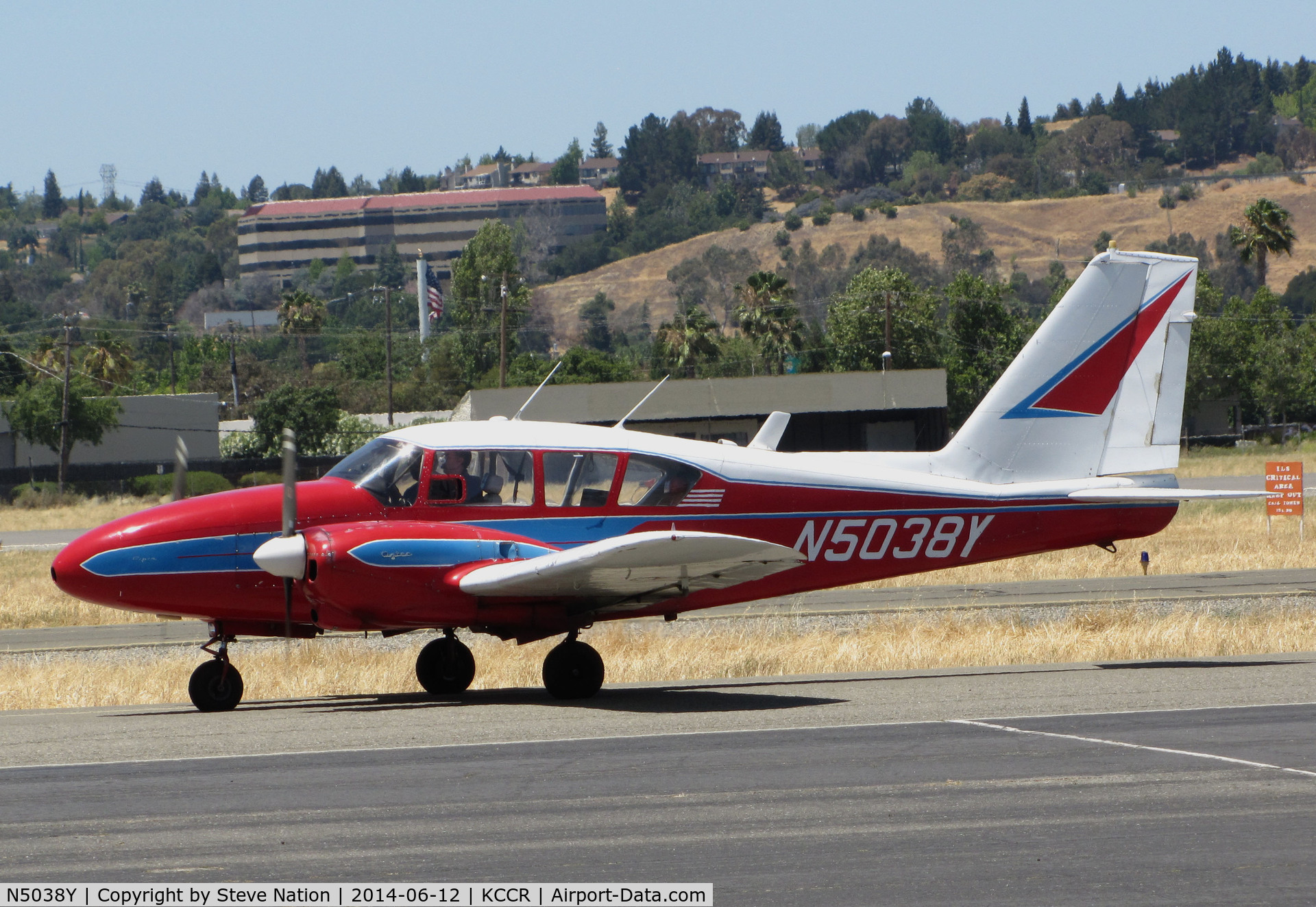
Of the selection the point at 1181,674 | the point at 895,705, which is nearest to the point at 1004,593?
the point at 1181,674

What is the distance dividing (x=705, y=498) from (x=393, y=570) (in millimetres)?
3242

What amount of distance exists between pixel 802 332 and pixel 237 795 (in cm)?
9073

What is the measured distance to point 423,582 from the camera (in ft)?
40.8

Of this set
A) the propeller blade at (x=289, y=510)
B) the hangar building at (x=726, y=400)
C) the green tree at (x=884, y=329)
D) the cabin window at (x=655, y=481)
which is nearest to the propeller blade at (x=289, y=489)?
the propeller blade at (x=289, y=510)

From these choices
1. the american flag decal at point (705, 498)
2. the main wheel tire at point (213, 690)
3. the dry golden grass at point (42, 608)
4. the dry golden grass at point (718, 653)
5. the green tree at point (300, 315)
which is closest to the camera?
the main wheel tire at point (213, 690)

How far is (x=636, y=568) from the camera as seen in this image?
12086 millimetres

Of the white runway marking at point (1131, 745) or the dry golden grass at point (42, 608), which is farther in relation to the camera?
the dry golden grass at point (42, 608)

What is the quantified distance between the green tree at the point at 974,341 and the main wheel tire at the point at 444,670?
227 ft

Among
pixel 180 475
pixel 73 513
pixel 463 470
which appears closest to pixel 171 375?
pixel 73 513

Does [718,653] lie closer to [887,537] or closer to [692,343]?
[887,537]

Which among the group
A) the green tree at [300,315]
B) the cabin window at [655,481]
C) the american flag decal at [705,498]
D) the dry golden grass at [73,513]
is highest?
the green tree at [300,315]

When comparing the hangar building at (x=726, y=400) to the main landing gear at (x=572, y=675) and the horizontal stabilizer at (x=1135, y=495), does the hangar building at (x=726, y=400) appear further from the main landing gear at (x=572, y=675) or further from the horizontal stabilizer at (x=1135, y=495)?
the main landing gear at (x=572, y=675)

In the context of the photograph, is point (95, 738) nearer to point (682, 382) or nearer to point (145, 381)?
point (682, 382)

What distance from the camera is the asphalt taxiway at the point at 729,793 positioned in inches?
280
